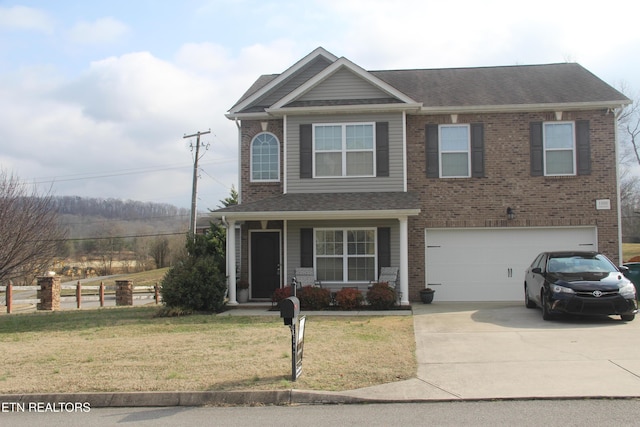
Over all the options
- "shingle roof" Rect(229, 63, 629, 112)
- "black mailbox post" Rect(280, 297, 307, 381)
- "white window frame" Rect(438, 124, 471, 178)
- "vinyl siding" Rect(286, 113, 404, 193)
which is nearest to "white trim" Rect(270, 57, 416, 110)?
"shingle roof" Rect(229, 63, 629, 112)

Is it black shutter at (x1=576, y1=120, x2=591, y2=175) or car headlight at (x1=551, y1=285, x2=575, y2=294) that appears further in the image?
black shutter at (x1=576, y1=120, x2=591, y2=175)

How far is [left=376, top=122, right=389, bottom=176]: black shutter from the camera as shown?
17797mm

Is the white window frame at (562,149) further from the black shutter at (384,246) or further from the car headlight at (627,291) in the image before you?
the car headlight at (627,291)

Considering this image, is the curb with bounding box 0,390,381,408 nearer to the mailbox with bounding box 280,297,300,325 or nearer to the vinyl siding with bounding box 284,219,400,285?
the mailbox with bounding box 280,297,300,325

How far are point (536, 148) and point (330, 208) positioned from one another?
21.7 feet

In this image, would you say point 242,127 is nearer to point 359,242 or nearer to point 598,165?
point 359,242

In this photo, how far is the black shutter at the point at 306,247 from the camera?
1781 cm

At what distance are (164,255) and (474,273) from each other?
54062 millimetres

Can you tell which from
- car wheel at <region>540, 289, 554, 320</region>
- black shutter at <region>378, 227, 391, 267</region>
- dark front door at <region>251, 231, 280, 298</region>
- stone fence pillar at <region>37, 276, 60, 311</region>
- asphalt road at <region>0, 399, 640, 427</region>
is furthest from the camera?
stone fence pillar at <region>37, 276, 60, 311</region>

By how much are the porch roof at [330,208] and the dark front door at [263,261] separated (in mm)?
1499

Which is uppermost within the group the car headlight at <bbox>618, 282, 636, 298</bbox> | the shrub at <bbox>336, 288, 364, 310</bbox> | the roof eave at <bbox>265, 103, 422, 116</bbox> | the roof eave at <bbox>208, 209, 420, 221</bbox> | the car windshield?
the roof eave at <bbox>265, 103, 422, 116</bbox>

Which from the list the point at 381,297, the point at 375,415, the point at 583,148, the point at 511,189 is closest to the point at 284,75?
the point at 511,189

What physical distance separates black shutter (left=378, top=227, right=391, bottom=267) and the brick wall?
31.4 inches

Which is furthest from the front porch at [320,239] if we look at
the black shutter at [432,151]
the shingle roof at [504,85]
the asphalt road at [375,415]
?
the asphalt road at [375,415]
